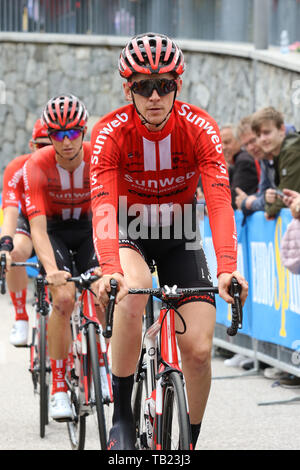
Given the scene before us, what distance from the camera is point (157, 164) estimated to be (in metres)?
4.45

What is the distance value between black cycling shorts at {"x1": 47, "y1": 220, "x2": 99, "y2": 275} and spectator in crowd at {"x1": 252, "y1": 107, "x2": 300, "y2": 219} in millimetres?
1825

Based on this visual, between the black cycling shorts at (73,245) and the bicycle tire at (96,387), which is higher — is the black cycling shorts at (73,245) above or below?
above

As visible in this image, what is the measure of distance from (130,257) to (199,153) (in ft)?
2.02

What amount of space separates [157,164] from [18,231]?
4.19 meters

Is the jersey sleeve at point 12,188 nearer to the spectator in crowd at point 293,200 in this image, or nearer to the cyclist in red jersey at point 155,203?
the spectator in crowd at point 293,200

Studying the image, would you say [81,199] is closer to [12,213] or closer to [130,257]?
[12,213]

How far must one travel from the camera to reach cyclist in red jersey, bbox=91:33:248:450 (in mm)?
4160

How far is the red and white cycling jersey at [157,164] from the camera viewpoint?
13.8 ft

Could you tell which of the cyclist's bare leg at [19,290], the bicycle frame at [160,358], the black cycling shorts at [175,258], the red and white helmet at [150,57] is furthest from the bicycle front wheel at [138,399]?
the cyclist's bare leg at [19,290]

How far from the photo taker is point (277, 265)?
25.4 feet

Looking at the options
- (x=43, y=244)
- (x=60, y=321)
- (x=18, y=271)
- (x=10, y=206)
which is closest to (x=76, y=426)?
(x=60, y=321)

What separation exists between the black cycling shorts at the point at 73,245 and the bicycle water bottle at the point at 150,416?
6.47ft

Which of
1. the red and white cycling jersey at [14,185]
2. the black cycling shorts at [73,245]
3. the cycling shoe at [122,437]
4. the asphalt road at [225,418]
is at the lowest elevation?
the asphalt road at [225,418]

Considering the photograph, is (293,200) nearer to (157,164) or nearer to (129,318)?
(157,164)
